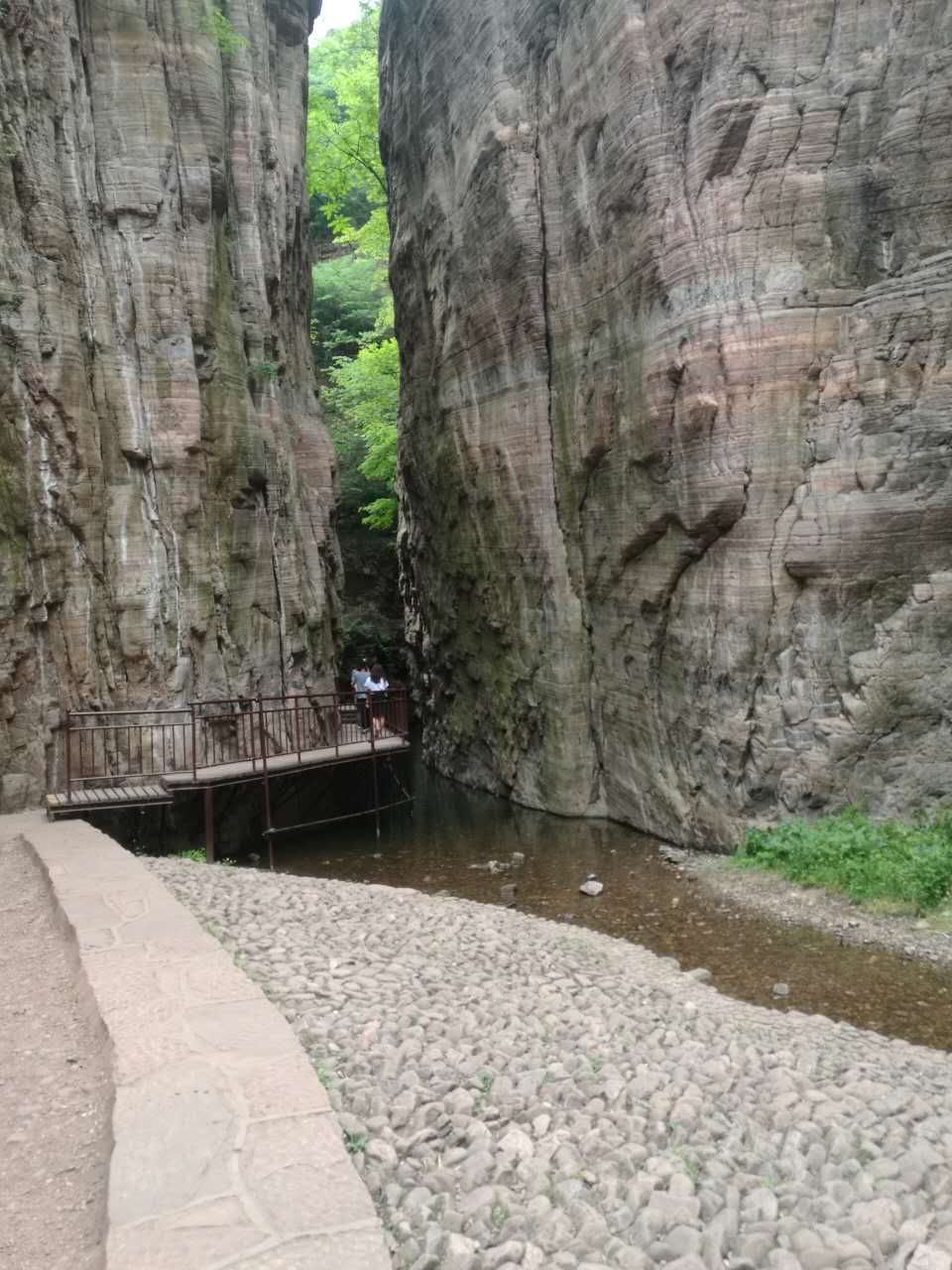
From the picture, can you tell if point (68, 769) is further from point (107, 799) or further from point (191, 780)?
point (191, 780)

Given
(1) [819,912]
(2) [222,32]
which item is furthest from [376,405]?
(1) [819,912]

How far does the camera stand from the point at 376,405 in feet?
95.2

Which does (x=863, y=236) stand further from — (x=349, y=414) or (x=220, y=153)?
(x=349, y=414)

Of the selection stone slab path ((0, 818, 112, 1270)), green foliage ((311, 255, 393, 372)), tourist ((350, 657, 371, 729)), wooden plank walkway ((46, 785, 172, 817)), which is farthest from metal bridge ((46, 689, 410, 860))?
green foliage ((311, 255, 393, 372))

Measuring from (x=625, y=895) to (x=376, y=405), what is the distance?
2053 centimetres

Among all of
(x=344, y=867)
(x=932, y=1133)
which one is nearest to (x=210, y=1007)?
(x=932, y=1133)

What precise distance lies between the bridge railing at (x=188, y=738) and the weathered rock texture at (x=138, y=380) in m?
0.39

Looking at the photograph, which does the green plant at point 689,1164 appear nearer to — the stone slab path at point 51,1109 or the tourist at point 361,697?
the stone slab path at point 51,1109

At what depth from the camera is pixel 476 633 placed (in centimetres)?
2061

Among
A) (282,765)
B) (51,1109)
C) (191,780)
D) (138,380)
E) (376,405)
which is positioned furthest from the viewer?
(376,405)

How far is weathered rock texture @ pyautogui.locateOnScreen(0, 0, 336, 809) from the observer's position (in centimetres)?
1321

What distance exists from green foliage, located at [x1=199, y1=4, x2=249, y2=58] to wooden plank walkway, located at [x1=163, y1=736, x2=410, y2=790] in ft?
41.1

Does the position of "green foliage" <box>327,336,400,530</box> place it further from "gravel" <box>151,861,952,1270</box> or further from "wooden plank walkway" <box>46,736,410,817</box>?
"gravel" <box>151,861,952,1270</box>

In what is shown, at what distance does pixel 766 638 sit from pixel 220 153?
1248cm
